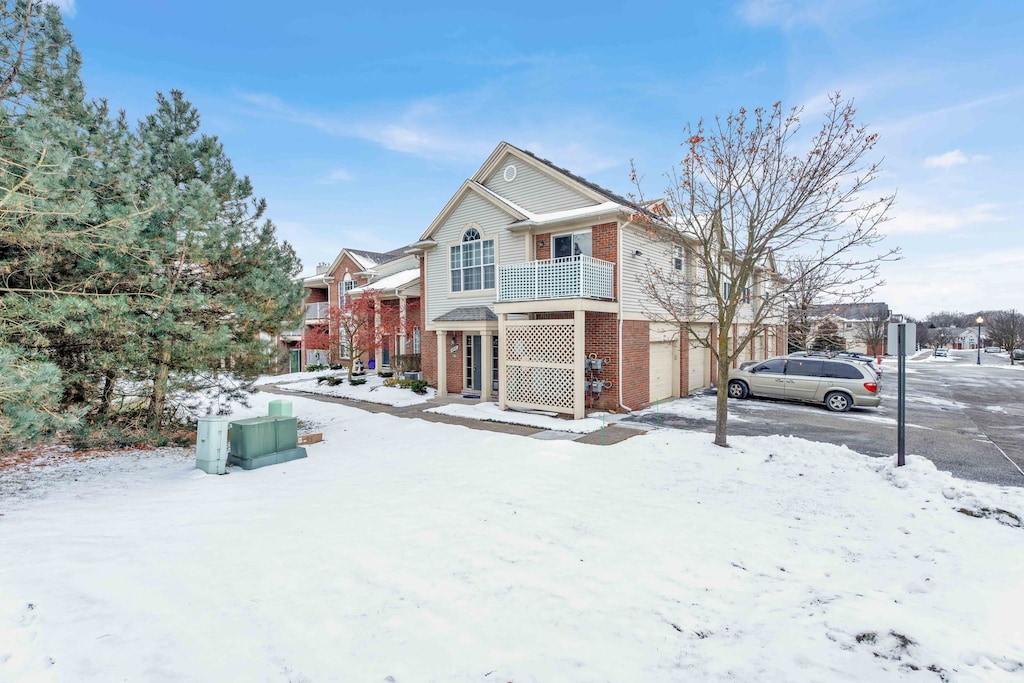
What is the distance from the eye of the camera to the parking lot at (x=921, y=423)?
854 centimetres

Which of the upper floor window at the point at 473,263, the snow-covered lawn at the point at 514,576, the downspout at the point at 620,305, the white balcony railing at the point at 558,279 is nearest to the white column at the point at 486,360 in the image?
the upper floor window at the point at 473,263

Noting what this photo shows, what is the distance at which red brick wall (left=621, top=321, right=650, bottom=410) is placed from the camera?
13.3 m

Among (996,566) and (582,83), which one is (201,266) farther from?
(582,83)

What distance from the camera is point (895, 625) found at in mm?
3400

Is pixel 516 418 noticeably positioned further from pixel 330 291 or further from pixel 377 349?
pixel 330 291

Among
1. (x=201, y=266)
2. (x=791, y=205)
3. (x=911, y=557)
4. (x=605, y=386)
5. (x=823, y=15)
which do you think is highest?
(x=823, y=15)

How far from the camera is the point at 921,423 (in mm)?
11773

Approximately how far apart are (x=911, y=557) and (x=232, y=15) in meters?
18.6

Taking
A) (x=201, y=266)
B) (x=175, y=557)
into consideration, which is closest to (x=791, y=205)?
(x=175, y=557)

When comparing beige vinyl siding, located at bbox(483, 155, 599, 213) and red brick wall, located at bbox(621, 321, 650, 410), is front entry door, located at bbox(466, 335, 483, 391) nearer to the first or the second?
beige vinyl siding, located at bbox(483, 155, 599, 213)

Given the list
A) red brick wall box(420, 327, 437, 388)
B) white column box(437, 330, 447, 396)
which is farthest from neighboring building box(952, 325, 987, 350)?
white column box(437, 330, 447, 396)

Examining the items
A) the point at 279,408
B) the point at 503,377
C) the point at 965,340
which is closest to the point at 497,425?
the point at 503,377

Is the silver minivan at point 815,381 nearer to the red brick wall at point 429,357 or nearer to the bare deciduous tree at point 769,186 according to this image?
the bare deciduous tree at point 769,186

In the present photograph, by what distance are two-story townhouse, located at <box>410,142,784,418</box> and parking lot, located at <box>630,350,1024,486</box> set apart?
71.3 inches
